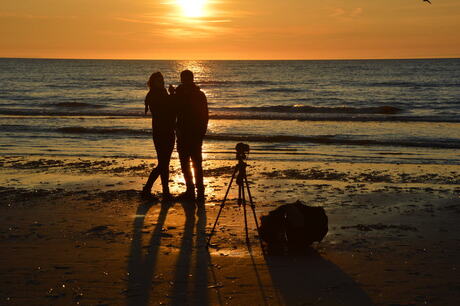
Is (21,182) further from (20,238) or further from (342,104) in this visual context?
(342,104)

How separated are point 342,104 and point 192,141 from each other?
3310 centimetres

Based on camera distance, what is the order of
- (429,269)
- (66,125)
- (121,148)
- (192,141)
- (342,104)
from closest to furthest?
(429,269) → (192,141) → (121,148) → (66,125) → (342,104)

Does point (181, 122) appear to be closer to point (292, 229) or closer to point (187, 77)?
point (187, 77)

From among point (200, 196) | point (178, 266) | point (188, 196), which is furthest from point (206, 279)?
point (188, 196)

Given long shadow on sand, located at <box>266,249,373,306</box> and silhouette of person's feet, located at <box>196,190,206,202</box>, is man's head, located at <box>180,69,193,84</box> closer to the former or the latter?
silhouette of person's feet, located at <box>196,190,206,202</box>

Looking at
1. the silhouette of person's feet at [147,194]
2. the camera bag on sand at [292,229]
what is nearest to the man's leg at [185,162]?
the silhouette of person's feet at [147,194]

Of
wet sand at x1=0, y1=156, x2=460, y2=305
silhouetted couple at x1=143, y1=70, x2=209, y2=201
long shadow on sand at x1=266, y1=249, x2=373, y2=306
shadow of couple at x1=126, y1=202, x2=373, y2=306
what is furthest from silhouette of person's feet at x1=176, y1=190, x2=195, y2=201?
long shadow on sand at x1=266, y1=249, x2=373, y2=306

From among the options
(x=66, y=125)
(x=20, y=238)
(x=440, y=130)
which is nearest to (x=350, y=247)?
(x=20, y=238)

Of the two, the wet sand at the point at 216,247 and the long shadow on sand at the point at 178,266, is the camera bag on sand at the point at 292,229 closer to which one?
the wet sand at the point at 216,247

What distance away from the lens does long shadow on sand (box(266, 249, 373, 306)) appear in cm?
511

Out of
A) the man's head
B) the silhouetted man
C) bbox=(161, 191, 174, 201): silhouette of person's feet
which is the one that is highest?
the man's head

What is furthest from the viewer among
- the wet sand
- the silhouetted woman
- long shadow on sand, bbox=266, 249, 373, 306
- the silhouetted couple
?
the silhouetted woman

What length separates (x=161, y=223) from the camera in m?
7.77

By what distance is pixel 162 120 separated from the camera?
910 centimetres
